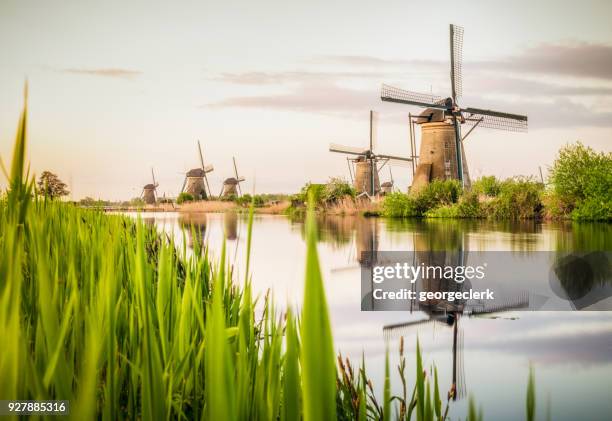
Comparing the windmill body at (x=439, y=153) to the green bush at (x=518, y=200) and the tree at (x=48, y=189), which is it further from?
the tree at (x=48, y=189)

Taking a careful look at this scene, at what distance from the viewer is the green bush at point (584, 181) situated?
57.7 feet

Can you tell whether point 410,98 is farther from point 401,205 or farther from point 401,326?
point 401,326

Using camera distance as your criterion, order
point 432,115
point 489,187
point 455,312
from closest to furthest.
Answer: point 455,312, point 489,187, point 432,115

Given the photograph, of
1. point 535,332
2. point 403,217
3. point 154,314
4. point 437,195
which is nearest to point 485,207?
point 437,195

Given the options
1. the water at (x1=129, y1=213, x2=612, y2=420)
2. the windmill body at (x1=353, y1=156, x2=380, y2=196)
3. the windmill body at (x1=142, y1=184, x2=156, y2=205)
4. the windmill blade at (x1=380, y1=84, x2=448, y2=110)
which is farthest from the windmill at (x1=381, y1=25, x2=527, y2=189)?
the windmill body at (x1=142, y1=184, x2=156, y2=205)

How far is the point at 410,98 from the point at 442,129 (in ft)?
7.05

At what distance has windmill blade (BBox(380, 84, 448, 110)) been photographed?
24.3 metres

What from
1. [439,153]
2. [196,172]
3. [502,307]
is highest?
[196,172]

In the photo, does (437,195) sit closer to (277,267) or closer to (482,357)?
(277,267)

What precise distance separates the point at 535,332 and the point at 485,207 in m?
15.9

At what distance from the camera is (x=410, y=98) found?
24797 mm

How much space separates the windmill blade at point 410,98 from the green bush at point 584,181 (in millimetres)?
7479

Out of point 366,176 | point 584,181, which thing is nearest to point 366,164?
point 366,176

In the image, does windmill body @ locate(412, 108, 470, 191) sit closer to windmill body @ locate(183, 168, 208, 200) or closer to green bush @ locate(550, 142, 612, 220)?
green bush @ locate(550, 142, 612, 220)
